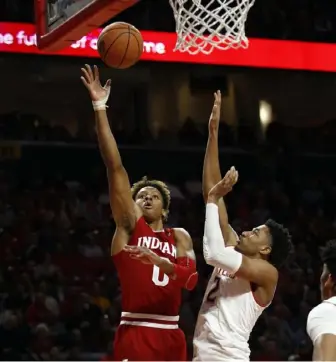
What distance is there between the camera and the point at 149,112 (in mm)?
10406

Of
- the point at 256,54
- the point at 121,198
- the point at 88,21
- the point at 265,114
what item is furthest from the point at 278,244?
the point at 265,114

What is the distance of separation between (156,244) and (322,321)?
115 centimetres

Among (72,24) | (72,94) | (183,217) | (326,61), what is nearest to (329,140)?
(326,61)

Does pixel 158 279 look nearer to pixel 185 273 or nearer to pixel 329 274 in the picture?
pixel 185 273

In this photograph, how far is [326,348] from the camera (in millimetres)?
3201

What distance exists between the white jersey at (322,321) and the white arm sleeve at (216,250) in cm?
66

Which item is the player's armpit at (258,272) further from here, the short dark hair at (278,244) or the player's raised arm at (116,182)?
the player's raised arm at (116,182)

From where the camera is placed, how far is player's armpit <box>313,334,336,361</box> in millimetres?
3184

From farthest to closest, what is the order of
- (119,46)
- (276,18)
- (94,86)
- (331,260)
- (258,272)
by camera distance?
(276,18), (119,46), (94,86), (258,272), (331,260)

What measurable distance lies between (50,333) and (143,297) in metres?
3.81

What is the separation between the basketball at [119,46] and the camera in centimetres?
441

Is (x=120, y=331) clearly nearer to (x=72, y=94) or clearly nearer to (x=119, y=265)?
(x=119, y=265)

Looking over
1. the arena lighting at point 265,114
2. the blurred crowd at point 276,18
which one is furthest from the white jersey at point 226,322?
the arena lighting at point 265,114

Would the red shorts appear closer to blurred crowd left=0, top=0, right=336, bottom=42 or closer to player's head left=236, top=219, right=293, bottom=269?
player's head left=236, top=219, right=293, bottom=269
